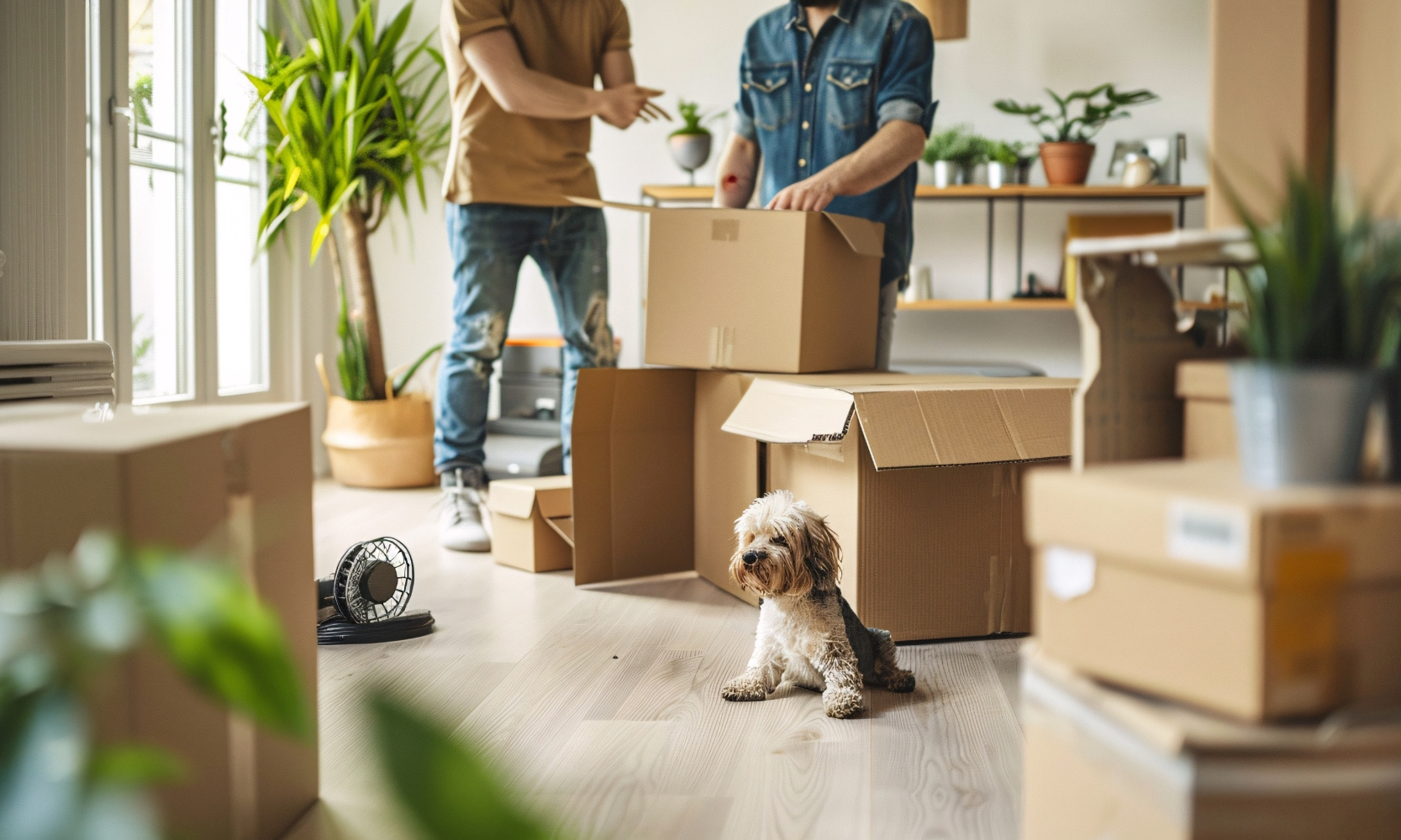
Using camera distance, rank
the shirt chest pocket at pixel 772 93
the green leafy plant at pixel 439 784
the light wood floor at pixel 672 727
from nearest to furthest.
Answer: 1. the green leafy plant at pixel 439 784
2. the light wood floor at pixel 672 727
3. the shirt chest pocket at pixel 772 93

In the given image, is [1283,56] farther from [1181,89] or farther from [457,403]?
[1181,89]

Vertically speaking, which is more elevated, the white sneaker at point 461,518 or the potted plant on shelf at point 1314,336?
the potted plant on shelf at point 1314,336

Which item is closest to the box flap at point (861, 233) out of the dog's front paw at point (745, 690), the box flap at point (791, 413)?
the box flap at point (791, 413)

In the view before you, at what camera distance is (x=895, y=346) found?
4.30 m

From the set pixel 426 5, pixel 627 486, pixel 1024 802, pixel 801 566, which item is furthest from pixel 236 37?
→ pixel 1024 802

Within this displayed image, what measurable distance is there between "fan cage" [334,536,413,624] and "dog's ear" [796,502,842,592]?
29.6 inches

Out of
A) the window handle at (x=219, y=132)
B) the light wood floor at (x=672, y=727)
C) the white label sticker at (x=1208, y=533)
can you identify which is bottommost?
the light wood floor at (x=672, y=727)

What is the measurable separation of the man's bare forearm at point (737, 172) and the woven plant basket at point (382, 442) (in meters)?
1.46

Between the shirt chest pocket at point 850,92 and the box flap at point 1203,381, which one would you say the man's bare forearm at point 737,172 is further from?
the box flap at point 1203,381

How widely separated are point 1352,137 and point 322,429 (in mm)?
3602

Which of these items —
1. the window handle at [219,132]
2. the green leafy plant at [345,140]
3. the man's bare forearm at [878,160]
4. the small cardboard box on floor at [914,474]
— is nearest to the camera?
the small cardboard box on floor at [914,474]

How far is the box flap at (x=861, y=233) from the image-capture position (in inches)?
80.3

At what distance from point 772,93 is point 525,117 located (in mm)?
554

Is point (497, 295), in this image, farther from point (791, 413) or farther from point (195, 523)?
point (195, 523)
